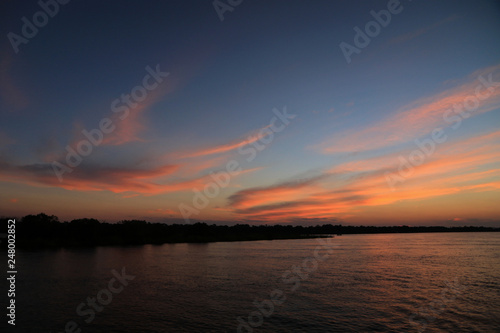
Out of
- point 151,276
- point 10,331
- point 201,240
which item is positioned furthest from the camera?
point 201,240

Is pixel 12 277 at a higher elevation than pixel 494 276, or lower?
higher

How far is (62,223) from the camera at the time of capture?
140500 mm

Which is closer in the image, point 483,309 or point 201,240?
point 483,309

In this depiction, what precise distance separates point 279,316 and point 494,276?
44160 mm

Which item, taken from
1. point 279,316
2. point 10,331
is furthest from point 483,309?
point 10,331

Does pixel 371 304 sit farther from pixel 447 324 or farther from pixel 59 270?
pixel 59 270

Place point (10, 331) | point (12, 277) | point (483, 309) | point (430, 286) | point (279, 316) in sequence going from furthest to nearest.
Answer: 1. point (12, 277)
2. point (430, 286)
3. point (483, 309)
4. point (279, 316)
5. point (10, 331)

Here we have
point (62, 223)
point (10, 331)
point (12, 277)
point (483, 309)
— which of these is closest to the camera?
point (10, 331)

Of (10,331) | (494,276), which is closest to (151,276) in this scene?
(10,331)

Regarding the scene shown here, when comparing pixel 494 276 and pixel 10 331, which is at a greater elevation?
pixel 10 331

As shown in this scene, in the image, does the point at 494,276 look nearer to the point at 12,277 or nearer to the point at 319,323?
the point at 319,323

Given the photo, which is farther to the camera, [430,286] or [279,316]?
[430,286]

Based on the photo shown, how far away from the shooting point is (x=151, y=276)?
53.8 meters

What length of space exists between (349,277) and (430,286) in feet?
38.5
